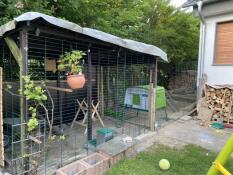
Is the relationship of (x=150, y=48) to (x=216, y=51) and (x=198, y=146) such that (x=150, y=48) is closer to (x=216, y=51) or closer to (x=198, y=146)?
(x=198, y=146)

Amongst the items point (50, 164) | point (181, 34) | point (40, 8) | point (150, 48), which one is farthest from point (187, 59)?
point (50, 164)

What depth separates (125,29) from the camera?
26.1 ft

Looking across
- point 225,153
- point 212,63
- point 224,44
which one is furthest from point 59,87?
point 224,44

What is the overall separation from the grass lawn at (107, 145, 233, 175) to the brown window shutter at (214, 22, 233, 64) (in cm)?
353

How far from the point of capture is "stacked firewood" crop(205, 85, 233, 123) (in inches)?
244

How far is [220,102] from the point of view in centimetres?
636

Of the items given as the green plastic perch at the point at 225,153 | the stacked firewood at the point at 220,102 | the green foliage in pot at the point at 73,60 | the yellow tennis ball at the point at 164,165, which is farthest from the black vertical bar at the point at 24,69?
the stacked firewood at the point at 220,102

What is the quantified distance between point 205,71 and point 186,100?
177 cm

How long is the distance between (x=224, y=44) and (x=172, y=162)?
459cm

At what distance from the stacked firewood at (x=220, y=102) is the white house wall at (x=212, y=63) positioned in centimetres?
43

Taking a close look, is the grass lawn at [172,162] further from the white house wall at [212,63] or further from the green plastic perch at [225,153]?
the white house wall at [212,63]

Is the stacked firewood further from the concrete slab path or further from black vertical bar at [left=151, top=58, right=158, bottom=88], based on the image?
black vertical bar at [left=151, top=58, right=158, bottom=88]

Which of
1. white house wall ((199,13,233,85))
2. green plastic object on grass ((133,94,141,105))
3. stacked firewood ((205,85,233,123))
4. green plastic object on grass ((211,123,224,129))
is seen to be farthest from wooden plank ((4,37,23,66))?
white house wall ((199,13,233,85))

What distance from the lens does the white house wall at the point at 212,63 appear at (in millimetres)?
6625
